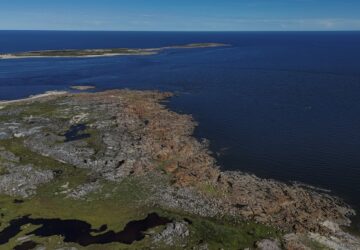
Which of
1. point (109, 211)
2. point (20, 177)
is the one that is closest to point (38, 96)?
point (20, 177)

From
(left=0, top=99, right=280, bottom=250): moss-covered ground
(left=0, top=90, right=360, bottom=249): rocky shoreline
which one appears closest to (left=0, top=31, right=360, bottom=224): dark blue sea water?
(left=0, top=90, right=360, bottom=249): rocky shoreline

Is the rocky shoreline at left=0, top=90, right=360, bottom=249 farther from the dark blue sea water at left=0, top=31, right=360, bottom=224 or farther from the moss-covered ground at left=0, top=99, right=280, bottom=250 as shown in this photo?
the dark blue sea water at left=0, top=31, right=360, bottom=224

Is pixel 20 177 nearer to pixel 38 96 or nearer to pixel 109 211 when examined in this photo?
pixel 109 211

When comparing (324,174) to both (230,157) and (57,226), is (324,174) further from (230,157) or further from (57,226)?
(57,226)

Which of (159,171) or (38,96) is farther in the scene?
(38,96)

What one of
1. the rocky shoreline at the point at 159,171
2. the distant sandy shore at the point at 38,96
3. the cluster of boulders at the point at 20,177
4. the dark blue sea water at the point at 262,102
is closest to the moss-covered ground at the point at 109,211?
the rocky shoreline at the point at 159,171

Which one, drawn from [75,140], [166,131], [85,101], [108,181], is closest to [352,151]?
[166,131]

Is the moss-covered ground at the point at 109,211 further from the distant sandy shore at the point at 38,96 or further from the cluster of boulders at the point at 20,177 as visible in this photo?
the distant sandy shore at the point at 38,96
